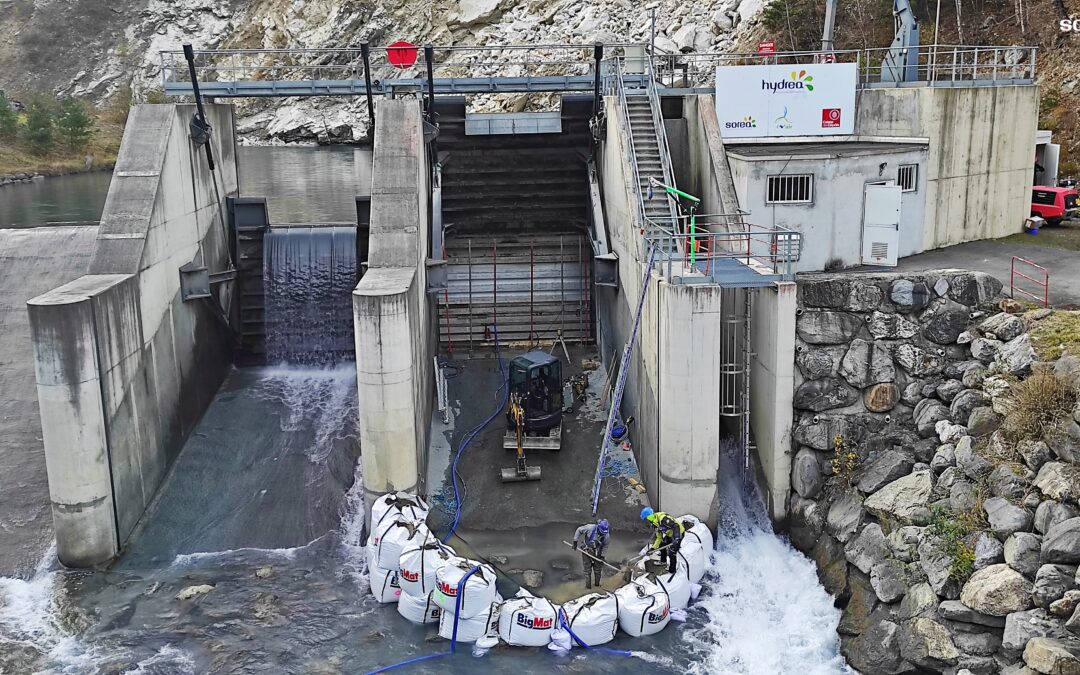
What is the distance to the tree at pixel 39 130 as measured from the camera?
57.2 meters

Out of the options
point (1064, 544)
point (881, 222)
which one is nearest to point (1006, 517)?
point (1064, 544)

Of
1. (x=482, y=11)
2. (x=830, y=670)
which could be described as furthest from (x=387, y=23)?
(x=830, y=670)

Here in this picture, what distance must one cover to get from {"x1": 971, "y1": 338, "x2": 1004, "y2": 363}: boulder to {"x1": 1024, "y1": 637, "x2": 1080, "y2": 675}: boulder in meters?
5.01

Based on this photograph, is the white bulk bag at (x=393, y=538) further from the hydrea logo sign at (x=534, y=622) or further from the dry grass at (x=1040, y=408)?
the dry grass at (x=1040, y=408)

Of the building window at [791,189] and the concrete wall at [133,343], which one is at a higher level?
the building window at [791,189]

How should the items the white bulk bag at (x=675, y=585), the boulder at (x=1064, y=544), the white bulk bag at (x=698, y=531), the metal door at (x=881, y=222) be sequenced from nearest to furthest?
the boulder at (x=1064, y=544), the white bulk bag at (x=675, y=585), the white bulk bag at (x=698, y=531), the metal door at (x=881, y=222)


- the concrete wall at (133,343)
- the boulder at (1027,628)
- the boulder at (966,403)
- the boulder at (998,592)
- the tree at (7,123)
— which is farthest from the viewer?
the tree at (7,123)

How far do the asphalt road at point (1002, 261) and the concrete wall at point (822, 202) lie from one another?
0.67 m

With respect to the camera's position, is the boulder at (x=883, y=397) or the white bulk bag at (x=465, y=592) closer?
the white bulk bag at (x=465, y=592)

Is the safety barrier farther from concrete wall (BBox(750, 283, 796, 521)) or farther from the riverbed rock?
the riverbed rock

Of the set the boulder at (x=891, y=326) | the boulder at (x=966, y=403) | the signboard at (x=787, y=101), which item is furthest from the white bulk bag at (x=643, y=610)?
the signboard at (x=787, y=101)

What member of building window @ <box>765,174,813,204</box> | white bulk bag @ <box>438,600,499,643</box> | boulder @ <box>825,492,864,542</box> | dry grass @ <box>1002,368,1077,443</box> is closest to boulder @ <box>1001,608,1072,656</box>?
dry grass @ <box>1002,368,1077,443</box>

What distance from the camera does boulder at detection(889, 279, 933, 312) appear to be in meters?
15.0

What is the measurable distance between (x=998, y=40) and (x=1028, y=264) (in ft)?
66.7
